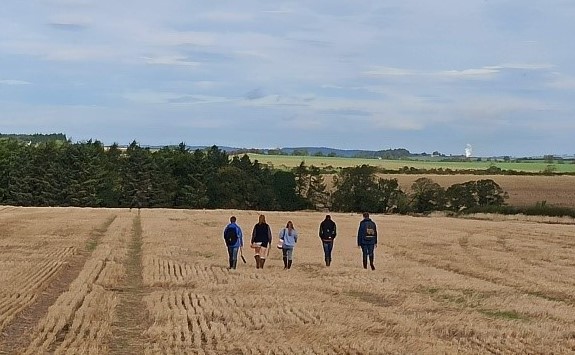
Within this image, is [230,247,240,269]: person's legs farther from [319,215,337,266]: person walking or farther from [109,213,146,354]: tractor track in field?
[319,215,337,266]: person walking

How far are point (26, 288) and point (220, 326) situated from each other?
302 inches

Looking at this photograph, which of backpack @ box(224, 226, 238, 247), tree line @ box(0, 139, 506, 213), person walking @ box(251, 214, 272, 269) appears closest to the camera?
backpack @ box(224, 226, 238, 247)

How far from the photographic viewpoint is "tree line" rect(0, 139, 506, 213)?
101 m

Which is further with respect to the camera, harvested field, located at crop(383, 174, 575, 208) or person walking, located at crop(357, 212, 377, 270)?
harvested field, located at crop(383, 174, 575, 208)

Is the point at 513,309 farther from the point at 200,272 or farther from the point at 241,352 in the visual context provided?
the point at 200,272

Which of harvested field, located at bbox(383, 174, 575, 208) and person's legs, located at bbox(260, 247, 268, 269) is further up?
harvested field, located at bbox(383, 174, 575, 208)

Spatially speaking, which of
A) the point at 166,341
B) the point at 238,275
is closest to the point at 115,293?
the point at 238,275

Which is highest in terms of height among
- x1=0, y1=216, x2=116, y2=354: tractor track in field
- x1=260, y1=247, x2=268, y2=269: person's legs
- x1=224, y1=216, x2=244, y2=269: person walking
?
x1=224, y1=216, x2=244, y2=269: person walking

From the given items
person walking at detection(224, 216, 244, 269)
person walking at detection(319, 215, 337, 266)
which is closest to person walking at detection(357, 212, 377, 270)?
person walking at detection(319, 215, 337, 266)

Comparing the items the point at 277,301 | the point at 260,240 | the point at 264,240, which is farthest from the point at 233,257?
the point at 277,301

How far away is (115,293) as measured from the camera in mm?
20453

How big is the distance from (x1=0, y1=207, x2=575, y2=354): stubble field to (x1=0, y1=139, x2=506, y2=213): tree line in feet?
211

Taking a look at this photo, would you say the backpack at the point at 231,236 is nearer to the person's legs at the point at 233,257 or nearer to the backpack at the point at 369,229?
the person's legs at the point at 233,257

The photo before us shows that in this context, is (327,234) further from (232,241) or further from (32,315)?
(32,315)
